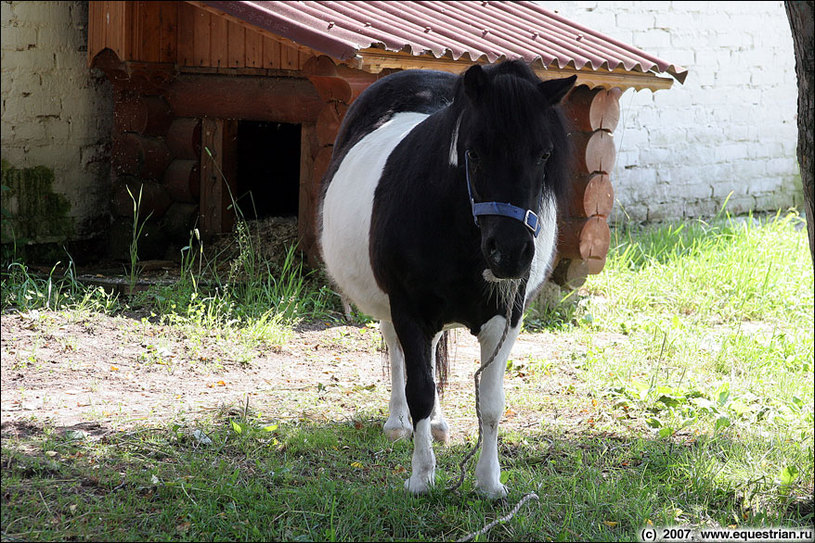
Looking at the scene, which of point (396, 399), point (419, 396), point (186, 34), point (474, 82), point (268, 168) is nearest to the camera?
point (474, 82)

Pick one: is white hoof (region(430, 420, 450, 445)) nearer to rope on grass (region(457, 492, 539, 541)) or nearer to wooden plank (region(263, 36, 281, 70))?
rope on grass (region(457, 492, 539, 541))

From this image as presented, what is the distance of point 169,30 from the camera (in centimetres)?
727

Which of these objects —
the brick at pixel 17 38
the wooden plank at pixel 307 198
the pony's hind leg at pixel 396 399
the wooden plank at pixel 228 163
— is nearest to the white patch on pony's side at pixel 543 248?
the pony's hind leg at pixel 396 399

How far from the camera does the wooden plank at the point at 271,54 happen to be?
22.0 ft

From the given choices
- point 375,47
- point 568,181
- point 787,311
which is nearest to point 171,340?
point 375,47

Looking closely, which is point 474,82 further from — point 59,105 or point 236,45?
point 59,105

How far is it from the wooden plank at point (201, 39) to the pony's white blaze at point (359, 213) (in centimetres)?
335

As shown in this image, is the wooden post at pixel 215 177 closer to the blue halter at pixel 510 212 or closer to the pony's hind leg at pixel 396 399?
the pony's hind leg at pixel 396 399

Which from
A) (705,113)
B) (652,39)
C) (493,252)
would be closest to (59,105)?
(493,252)

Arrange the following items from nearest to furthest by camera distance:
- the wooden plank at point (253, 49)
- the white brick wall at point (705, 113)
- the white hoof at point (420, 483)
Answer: the white hoof at point (420, 483), the wooden plank at point (253, 49), the white brick wall at point (705, 113)

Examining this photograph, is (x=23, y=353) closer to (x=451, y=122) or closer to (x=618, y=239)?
(x=451, y=122)

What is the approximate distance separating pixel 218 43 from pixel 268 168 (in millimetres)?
1660

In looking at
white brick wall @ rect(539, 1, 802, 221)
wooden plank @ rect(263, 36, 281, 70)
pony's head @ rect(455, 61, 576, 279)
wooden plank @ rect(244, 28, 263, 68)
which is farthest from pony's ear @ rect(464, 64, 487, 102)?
white brick wall @ rect(539, 1, 802, 221)

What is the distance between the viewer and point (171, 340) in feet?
17.6
